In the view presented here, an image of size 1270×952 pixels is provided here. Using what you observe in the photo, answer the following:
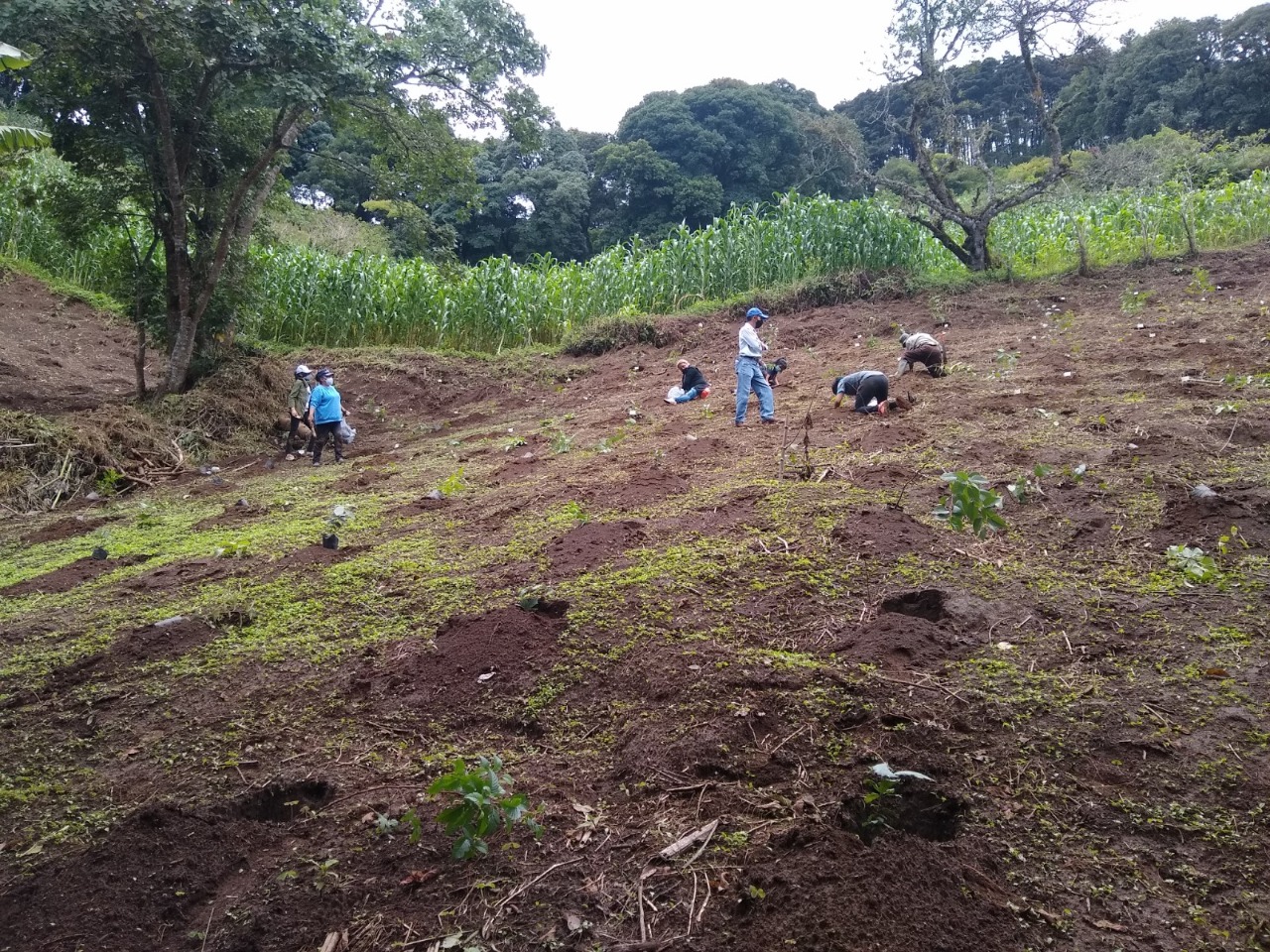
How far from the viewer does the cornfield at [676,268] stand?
14.1 metres

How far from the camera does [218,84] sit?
9.42 metres

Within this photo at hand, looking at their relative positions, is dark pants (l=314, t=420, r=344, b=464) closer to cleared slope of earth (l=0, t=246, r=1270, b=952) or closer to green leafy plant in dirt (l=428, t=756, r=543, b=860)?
cleared slope of earth (l=0, t=246, r=1270, b=952)

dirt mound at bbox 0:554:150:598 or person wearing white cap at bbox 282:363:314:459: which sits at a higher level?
person wearing white cap at bbox 282:363:314:459

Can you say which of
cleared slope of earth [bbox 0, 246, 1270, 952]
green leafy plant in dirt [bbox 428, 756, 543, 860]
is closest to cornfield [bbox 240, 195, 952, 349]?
cleared slope of earth [bbox 0, 246, 1270, 952]

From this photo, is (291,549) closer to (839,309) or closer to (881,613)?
(881,613)

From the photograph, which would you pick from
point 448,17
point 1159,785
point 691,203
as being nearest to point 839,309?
point 448,17

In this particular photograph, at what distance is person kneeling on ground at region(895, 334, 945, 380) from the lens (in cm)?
862

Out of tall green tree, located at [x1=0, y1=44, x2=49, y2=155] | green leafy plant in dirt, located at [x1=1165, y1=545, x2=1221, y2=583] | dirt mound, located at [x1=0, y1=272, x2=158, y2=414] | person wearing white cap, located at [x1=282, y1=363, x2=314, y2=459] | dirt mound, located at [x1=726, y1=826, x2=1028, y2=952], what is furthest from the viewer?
dirt mound, located at [x1=0, y1=272, x2=158, y2=414]

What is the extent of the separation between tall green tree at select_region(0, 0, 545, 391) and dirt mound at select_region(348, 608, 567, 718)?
7539 mm

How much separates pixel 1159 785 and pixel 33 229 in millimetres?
22313

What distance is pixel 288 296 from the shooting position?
14.5 m

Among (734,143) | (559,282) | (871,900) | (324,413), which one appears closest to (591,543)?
(871,900)

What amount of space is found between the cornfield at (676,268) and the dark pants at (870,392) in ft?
25.8

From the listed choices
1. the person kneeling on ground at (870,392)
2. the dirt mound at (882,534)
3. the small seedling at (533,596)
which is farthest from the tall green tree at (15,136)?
the person kneeling on ground at (870,392)
